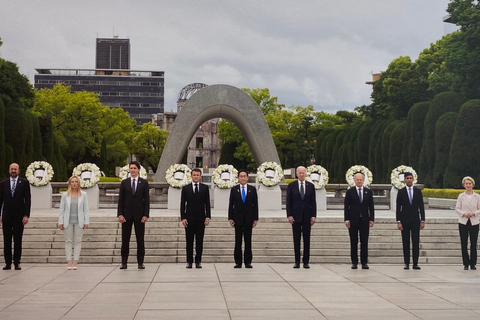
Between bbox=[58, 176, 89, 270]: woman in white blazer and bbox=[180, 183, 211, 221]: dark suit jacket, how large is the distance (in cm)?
182

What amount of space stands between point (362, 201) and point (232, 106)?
51.4ft

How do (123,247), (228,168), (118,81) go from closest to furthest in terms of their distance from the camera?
(123,247), (228,168), (118,81)

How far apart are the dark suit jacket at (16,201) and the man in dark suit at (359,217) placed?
6056 millimetres

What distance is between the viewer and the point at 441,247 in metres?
12.9

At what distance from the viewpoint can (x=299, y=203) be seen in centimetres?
1106

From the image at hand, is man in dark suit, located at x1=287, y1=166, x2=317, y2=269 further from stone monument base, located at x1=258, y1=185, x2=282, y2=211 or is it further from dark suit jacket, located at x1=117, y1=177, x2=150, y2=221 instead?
stone monument base, located at x1=258, y1=185, x2=282, y2=211

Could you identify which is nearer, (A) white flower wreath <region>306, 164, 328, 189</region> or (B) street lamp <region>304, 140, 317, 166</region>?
(A) white flower wreath <region>306, 164, 328, 189</region>

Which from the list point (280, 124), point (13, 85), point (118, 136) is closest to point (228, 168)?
point (13, 85)

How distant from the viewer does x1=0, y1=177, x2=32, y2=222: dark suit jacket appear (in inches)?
422

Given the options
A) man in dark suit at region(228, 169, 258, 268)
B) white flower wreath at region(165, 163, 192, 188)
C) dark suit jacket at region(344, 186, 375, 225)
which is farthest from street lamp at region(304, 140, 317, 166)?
man in dark suit at region(228, 169, 258, 268)

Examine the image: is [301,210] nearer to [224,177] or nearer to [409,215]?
[409,215]

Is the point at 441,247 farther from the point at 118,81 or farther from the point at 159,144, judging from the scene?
the point at 118,81

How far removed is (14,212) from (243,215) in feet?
14.0

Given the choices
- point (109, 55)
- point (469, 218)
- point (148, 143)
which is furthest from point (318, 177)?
point (109, 55)
